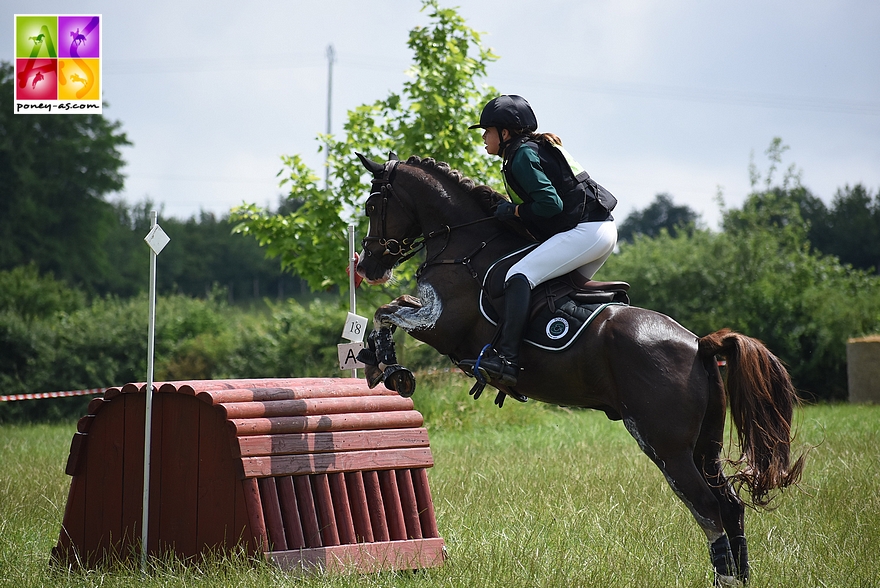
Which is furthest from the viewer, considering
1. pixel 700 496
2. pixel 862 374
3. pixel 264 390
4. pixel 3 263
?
pixel 3 263

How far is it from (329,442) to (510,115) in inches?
86.1

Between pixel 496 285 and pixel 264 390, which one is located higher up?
pixel 496 285

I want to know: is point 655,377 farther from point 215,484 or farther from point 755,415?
point 215,484

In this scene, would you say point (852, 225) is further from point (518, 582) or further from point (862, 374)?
point (518, 582)

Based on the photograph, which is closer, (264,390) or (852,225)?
(264,390)

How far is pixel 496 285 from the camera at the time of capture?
15.5ft

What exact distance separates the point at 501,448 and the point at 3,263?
3488cm

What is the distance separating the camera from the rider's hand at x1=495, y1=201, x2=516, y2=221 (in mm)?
4816

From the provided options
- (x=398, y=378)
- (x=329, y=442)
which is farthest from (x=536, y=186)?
(x=329, y=442)

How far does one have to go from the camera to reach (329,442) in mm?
5078

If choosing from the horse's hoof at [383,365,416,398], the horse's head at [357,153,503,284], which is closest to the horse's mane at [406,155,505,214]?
the horse's head at [357,153,503,284]

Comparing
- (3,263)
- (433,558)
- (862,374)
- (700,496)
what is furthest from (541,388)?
(3,263)

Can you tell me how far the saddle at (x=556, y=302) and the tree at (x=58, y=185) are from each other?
1552 inches

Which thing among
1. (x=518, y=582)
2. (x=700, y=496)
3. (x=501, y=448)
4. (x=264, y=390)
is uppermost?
(x=264, y=390)
